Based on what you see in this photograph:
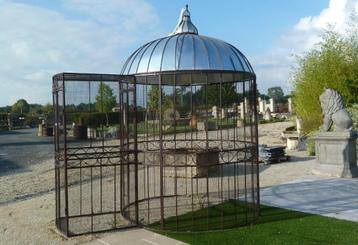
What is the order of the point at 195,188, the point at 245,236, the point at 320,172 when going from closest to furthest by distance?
the point at 245,236 < the point at 195,188 < the point at 320,172

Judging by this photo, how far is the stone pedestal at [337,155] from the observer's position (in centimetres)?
1287

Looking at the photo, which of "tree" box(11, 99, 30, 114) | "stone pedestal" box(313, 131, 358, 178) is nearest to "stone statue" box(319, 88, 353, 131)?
"stone pedestal" box(313, 131, 358, 178)

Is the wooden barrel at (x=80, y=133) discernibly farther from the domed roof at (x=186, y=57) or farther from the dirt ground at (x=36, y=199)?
the domed roof at (x=186, y=57)

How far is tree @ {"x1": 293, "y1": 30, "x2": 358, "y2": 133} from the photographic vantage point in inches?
834

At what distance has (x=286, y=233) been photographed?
274 inches

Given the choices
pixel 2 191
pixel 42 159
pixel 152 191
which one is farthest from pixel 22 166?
pixel 152 191

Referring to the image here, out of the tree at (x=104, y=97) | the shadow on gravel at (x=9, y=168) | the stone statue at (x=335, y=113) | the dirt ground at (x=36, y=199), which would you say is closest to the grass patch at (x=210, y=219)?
the dirt ground at (x=36, y=199)

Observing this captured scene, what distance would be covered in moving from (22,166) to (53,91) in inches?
462

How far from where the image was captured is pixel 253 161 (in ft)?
26.0

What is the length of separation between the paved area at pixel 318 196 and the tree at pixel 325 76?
10.3 meters

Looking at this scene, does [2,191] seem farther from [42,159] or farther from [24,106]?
[24,106]

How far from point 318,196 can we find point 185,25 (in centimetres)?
538

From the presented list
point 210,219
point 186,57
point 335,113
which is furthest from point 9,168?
point 335,113

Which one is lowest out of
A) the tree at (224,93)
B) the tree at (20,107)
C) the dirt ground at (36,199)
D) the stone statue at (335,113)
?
the dirt ground at (36,199)
